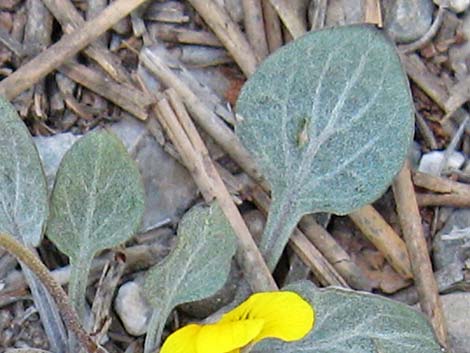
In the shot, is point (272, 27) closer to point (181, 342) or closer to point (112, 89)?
point (112, 89)

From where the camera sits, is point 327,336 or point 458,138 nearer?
point 327,336

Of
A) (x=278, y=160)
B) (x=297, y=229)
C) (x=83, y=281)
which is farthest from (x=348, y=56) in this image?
(x=83, y=281)

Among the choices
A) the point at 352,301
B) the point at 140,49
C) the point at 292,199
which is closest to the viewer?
the point at 352,301

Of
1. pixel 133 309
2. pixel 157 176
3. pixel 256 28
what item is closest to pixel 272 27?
pixel 256 28

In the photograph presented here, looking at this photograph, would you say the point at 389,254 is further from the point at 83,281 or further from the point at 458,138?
the point at 83,281

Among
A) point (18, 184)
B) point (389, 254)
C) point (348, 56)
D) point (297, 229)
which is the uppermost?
point (18, 184)

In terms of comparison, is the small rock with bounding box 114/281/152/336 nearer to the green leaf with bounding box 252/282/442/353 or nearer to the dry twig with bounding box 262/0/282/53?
the green leaf with bounding box 252/282/442/353
